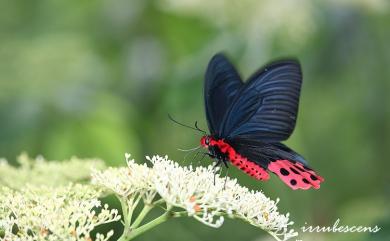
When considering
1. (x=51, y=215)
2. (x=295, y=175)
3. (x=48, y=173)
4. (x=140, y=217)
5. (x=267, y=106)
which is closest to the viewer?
(x=51, y=215)

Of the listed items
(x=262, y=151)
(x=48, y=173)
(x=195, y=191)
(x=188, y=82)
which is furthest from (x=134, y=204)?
(x=188, y=82)

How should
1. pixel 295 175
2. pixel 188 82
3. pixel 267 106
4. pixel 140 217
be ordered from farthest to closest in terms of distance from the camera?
pixel 188 82, pixel 267 106, pixel 295 175, pixel 140 217

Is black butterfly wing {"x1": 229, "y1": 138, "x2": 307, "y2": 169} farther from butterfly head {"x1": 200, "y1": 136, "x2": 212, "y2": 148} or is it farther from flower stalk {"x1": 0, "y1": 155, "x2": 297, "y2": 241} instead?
flower stalk {"x1": 0, "y1": 155, "x2": 297, "y2": 241}

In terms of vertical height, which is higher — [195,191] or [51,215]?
[195,191]

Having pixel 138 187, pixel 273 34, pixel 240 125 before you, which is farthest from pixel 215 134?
pixel 273 34

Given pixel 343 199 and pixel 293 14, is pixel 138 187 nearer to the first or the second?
pixel 293 14

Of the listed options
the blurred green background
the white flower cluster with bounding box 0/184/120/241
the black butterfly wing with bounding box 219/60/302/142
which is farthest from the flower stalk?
the blurred green background

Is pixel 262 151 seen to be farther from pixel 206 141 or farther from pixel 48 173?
pixel 48 173
